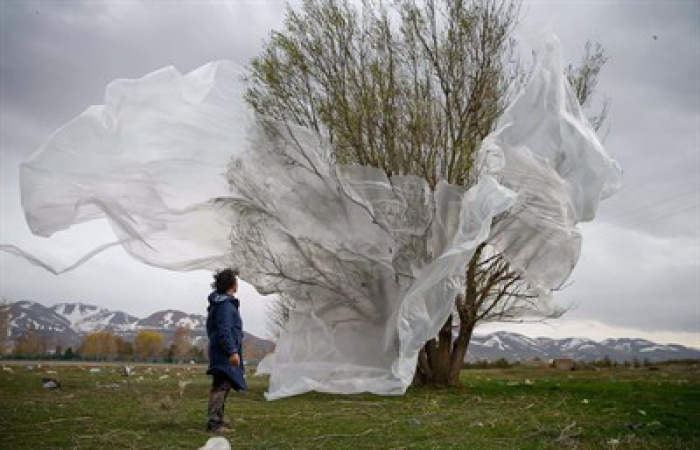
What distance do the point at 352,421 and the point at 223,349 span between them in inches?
76.2

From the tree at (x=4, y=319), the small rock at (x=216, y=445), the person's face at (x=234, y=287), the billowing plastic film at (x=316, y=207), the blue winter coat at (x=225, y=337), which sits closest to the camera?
the small rock at (x=216, y=445)

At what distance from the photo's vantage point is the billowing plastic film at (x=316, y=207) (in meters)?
8.08

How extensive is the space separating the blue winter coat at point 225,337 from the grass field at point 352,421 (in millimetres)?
547

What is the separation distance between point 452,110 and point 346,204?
222 inches

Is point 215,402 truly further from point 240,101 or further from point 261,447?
point 240,101

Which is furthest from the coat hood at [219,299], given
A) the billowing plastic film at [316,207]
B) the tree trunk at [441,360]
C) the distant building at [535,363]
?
the distant building at [535,363]

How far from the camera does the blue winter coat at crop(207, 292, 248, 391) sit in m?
6.01

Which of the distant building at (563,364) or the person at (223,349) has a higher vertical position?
the distant building at (563,364)

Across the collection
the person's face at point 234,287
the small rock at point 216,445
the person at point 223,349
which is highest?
the person's face at point 234,287

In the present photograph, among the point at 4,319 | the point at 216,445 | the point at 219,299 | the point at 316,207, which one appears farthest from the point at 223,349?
the point at 4,319

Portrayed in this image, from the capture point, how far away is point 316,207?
9.45m

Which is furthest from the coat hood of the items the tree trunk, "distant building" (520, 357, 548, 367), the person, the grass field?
"distant building" (520, 357, 548, 367)

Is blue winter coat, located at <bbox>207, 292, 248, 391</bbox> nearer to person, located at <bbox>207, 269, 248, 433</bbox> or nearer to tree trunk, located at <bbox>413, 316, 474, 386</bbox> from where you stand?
person, located at <bbox>207, 269, 248, 433</bbox>

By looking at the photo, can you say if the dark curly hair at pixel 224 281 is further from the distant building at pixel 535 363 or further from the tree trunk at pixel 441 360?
the distant building at pixel 535 363
